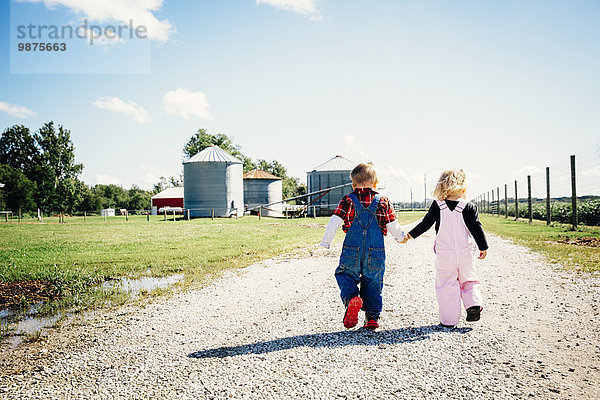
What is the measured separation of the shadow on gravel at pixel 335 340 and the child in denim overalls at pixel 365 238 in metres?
0.27

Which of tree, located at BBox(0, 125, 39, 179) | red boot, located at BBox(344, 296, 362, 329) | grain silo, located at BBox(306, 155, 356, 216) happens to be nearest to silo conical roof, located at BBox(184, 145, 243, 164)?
grain silo, located at BBox(306, 155, 356, 216)

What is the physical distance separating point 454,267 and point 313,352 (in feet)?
6.28

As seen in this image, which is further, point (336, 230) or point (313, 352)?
point (336, 230)

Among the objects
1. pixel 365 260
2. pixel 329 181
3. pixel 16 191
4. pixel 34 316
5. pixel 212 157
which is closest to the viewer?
pixel 365 260

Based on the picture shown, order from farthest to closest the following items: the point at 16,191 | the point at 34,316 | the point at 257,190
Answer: the point at 16,191, the point at 257,190, the point at 34,316

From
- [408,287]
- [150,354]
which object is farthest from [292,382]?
[408,287]

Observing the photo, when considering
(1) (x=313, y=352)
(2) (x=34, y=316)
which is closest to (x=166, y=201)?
(2) (x=34, y=316)

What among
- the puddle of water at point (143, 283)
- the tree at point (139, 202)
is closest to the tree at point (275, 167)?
the tree at point (139, 202)

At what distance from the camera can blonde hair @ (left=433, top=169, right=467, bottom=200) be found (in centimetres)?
436

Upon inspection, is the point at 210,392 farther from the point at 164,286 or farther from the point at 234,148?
the point at 234,148

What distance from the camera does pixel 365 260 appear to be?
417 cm

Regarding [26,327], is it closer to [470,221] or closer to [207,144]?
[470,221]

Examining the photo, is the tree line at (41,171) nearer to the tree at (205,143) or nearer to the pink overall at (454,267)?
the tree at (205,143)

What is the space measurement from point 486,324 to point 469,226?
1.05 meters
